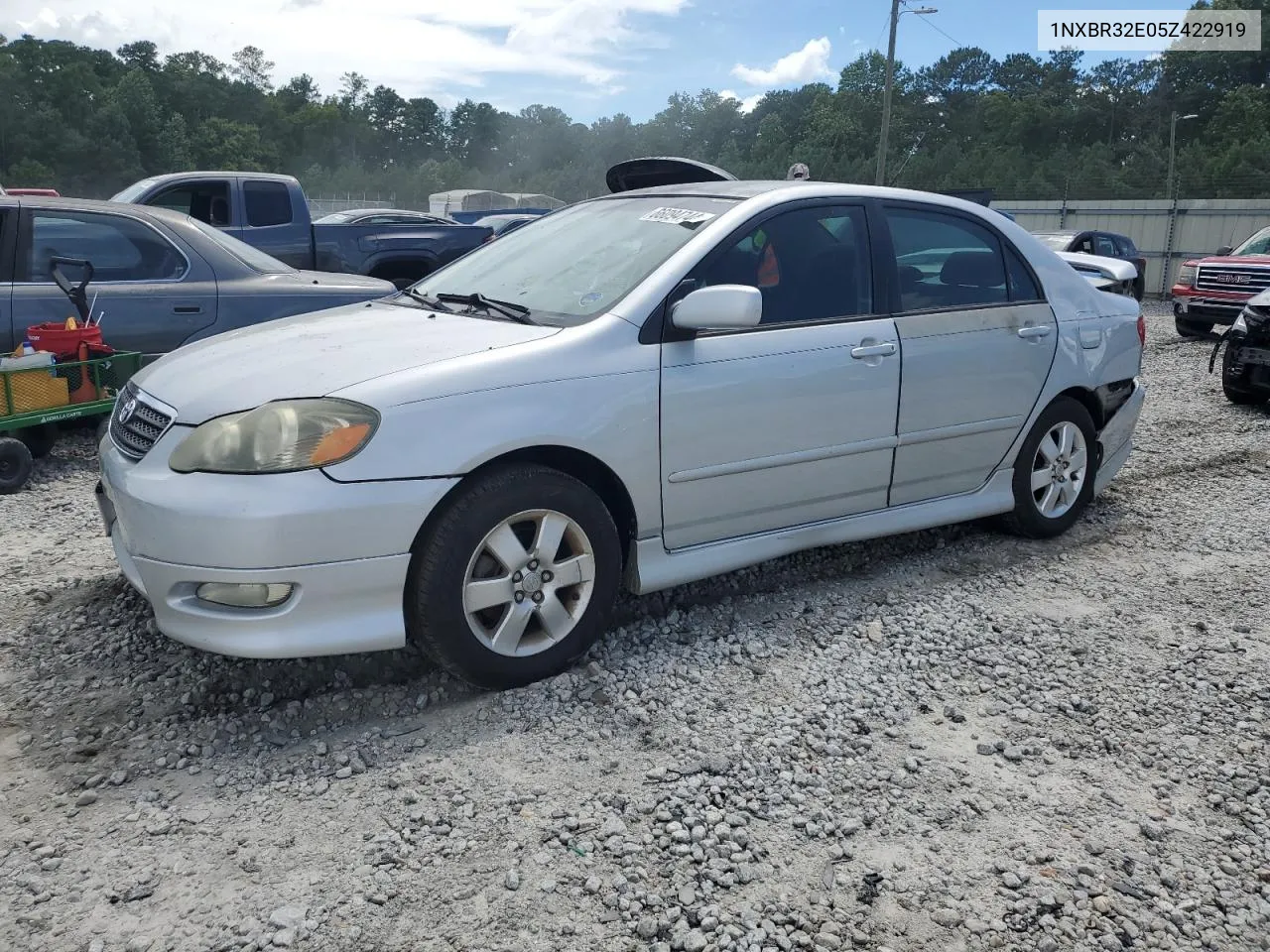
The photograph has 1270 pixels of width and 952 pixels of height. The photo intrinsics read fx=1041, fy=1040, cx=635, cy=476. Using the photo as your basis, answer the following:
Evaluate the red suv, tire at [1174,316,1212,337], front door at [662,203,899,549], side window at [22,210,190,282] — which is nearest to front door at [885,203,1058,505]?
front door at [662,203,899,549]

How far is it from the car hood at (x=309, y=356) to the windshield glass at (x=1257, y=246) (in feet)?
46.0

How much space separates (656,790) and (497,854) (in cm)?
50

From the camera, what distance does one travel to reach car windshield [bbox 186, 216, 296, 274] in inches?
276

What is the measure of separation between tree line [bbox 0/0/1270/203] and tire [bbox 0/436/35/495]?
27.5 meters

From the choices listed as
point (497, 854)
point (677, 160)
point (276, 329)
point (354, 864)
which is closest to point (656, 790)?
point (497, 854)

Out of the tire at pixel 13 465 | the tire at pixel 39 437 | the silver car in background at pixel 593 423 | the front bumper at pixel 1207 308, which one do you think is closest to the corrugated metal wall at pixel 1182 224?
the front bumper at pixel 1207 308

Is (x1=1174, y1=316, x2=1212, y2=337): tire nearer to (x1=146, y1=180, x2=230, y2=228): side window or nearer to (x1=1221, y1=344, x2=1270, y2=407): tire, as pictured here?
(x1=1221, y1=344, x2=1270, y2=407): tire

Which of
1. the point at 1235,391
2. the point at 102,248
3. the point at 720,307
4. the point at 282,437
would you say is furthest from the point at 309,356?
the point at 1235,391

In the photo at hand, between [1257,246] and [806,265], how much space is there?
13185 millimetres

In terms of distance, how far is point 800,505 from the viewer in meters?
4.05

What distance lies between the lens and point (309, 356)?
339 centimetres

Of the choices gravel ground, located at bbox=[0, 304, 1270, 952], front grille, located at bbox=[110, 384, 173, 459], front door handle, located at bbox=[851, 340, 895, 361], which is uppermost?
front door handle, located at bbox=[851, 340, 895, 361]

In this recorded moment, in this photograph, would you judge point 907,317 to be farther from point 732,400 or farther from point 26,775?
point 26,775

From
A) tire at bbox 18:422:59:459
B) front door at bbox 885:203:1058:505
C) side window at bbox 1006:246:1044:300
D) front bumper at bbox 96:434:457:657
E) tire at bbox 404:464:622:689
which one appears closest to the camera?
front bumper at bbox 96:434:457:657
